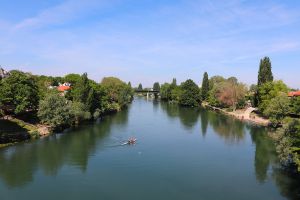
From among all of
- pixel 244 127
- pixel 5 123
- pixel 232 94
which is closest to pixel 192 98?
pixel 232 94

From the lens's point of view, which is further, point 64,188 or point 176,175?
point 176,175

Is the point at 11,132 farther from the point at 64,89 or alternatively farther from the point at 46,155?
the point at 64,89

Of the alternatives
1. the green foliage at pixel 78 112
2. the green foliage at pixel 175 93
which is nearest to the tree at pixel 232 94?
the green foliage at pixel 175 93

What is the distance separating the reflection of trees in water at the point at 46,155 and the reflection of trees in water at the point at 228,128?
21946 millimetres

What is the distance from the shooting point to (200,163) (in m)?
40.0

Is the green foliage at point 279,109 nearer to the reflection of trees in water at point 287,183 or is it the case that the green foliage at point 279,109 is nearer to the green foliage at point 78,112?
the reflection of trees in water at point 287,183

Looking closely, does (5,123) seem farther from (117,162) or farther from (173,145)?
(173,145)

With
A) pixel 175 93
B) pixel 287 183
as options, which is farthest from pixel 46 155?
pixel 175 93

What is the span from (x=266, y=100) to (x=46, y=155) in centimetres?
5281

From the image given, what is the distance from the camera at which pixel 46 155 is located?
4172 cm

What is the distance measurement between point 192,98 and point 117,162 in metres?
85.3

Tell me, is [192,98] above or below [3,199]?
above

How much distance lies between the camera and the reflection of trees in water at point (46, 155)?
1353 inches

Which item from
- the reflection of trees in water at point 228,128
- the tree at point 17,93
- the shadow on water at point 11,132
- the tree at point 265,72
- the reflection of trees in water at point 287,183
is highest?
the tree at point 265,72
